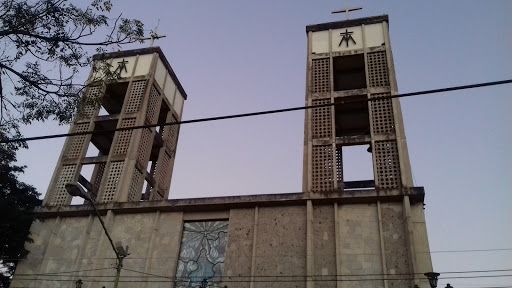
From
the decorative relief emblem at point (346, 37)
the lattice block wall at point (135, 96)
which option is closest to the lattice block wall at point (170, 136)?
the lattice block wall at point (135, 96)

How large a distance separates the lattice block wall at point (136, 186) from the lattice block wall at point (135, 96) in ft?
13.6

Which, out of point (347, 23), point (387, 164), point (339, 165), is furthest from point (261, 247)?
point (347, 23)

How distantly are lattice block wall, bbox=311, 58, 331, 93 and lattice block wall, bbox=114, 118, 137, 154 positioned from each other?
11007mm

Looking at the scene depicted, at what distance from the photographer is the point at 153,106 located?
2936 centimetres

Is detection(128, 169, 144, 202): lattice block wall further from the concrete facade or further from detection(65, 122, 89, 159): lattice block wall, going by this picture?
detection(65, 122, 89, 159): lattice block wall

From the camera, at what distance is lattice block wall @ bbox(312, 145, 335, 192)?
21.7m

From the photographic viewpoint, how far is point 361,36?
88.9 feet

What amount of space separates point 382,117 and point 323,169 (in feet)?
14.5

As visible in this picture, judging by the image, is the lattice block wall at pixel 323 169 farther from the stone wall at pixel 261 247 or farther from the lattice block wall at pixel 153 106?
the lattice block wall at pixel 153 106

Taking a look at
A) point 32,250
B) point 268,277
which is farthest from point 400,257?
point 32,250

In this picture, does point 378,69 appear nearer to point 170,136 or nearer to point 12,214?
point 170,136

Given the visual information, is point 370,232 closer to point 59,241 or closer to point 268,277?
point 268,277

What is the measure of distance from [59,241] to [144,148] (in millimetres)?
7331

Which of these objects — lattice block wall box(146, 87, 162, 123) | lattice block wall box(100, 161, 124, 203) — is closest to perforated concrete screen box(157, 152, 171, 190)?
lattice block wall box(146, 87, 162, 123)
